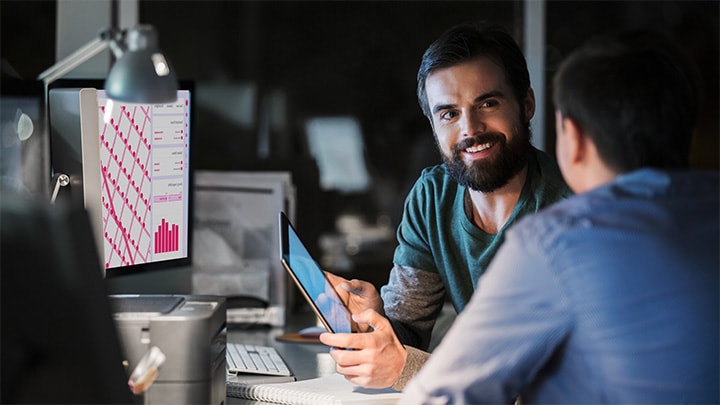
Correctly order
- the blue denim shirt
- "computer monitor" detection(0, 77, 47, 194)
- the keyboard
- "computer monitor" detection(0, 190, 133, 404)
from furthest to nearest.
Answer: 1. "computer monitor" detection(0, 77, 47, 194)
2. the keyboard
3. the blue denim shirt
4. "computer monitor" detection(0, 190, 133, 404)

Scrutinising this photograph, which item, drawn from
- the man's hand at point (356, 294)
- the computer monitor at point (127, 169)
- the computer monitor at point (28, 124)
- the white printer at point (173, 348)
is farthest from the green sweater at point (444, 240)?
the computer monitor at point (28, 124)

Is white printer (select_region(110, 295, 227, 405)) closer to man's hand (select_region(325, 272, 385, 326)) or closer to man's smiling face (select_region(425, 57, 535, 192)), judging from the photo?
man's hand (select_region(325, 272, 385, 326))

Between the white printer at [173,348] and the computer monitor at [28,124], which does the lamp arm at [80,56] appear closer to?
the computer monitor at [28,124]

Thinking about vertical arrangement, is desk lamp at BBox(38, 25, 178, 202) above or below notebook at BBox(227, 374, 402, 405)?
above

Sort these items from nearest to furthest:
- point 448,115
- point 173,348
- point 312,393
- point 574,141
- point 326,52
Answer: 1. point 574,141
2. point 173,348
3. point 312,393
4. point 448,115
5. point 326,52

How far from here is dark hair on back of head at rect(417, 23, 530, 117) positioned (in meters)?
1.92

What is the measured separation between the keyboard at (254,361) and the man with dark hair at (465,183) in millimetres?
195

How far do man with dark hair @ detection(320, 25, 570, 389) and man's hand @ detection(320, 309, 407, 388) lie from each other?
8.4 inches

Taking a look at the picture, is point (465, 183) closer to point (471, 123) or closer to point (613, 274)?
point (471, 123)

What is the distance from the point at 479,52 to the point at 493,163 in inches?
9.0

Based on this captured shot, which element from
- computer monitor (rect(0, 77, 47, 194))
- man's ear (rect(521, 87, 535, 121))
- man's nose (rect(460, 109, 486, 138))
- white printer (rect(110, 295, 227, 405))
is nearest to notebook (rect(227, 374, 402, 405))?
white printer (rect(110, 295, 227, 405))

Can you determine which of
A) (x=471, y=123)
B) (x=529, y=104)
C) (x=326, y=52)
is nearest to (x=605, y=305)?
(x=471, y=123)

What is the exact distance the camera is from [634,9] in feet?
18.8

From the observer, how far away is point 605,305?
107 centimetres
